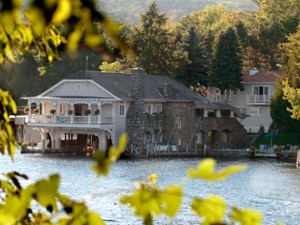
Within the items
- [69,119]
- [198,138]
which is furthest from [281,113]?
[69,119]

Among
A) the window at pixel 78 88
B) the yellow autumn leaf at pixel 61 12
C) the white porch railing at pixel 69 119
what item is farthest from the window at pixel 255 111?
the yellow autumn leaf at pixel 61 12

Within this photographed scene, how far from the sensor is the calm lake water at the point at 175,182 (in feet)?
89.4

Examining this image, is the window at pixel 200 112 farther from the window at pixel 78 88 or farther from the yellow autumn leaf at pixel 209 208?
the yellow autumn leaf at pixel 209 208

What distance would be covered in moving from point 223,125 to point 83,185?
2519cm

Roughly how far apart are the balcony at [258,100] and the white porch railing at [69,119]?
15.7 meters

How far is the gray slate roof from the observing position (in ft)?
184

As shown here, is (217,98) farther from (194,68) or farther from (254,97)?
(194,68)

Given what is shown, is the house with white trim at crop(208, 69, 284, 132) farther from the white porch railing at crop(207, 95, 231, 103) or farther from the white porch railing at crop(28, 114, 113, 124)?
the white porch railing at crop(28, 114, 113, 124)

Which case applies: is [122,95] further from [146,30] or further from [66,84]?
[146,30]

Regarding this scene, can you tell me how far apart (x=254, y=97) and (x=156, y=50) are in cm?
757

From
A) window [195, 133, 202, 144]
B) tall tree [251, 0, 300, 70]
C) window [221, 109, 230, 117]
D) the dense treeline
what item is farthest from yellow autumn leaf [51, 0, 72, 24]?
tall tree [251, 0, 300, 70]

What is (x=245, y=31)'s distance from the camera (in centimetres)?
7656

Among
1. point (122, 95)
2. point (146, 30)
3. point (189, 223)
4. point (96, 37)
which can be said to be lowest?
point (189, 223)

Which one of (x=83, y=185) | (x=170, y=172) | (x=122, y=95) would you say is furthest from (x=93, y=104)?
(x=83, y=185)
